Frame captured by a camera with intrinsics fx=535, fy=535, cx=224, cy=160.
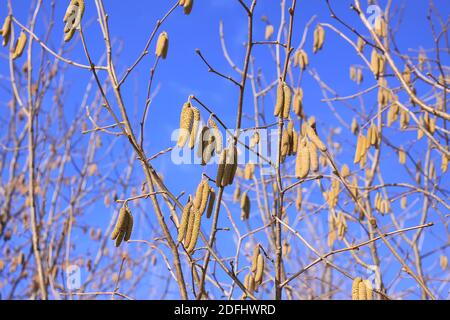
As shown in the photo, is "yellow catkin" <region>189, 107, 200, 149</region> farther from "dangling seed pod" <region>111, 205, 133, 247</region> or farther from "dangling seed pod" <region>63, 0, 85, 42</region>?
"dangling seed pod" <region>63, 0, 85, 42</region>

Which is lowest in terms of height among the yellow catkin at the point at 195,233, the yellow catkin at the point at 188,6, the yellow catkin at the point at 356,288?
the yellow catkin at the point at 356,288

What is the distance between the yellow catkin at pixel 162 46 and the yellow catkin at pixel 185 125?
20.4 inches

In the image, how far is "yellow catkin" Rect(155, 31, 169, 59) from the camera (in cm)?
169

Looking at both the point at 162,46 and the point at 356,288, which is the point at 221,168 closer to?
the point at 356,288

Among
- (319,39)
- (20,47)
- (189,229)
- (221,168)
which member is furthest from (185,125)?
(319,39)

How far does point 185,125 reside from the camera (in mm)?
1215

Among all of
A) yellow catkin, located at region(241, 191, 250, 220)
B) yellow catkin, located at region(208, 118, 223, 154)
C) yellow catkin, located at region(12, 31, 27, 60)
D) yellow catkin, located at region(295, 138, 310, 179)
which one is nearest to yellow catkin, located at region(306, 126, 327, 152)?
yellow catkin, located at region(295, 138, 310, 179)

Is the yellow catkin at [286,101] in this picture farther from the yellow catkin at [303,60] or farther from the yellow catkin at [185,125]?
the yellow catkin at [303,60]

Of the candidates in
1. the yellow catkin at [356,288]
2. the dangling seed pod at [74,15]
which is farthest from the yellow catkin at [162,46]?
the yellow catkin at [356,288]

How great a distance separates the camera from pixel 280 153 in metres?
1.40

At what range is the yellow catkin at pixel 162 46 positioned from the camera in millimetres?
1692
